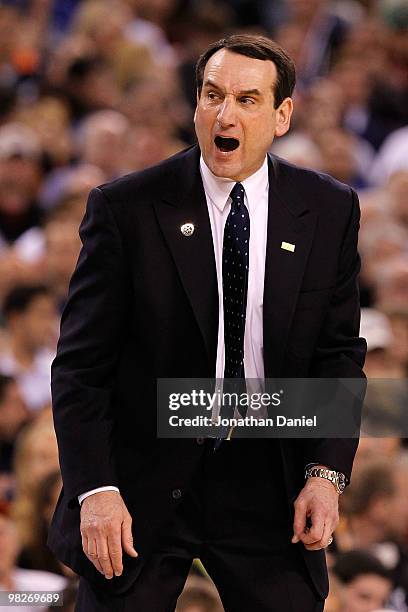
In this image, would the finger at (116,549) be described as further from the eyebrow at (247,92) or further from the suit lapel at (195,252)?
the eyebrow at (247,92)

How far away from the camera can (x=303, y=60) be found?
28.7 ft

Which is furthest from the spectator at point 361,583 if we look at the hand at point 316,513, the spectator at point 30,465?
the hand at point 316,513

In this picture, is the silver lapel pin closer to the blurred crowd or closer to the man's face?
the man's face

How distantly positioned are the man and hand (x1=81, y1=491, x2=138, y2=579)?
0.08 feet

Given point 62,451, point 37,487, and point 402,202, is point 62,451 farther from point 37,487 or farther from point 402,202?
point 402,202

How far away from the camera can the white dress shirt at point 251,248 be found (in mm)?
2611

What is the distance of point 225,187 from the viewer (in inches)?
104

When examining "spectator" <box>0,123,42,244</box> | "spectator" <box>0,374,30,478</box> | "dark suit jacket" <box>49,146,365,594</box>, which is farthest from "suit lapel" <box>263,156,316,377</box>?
"spectator" <box>0,123,42,244</box>

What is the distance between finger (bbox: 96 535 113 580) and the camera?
7.98 feet

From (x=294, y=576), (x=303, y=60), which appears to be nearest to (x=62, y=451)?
(x=294, y=576)

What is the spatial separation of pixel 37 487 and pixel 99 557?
1879 mm

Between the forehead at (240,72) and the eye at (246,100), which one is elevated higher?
the forehead at (240,72)

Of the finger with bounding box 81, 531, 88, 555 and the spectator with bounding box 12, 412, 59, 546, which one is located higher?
the spectator with bounding box 12, 412, 59, 546

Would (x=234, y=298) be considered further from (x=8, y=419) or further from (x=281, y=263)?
(x=8, y=419)
